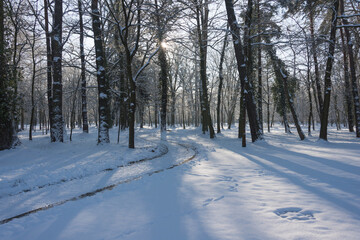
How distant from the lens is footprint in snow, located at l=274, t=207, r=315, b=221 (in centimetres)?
239

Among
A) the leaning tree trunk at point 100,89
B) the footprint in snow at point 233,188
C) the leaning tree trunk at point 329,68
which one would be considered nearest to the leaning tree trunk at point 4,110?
the leaning tree trunk at point 100,89

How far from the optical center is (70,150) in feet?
28.6

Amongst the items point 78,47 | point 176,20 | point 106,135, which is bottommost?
point 106,135

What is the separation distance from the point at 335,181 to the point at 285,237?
8.63 ft

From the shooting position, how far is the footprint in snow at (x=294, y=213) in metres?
2.39

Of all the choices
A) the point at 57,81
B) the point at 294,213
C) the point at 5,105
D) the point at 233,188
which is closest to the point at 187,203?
the point at 233,188

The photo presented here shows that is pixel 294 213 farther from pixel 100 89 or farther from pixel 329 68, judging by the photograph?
pixel 329 68

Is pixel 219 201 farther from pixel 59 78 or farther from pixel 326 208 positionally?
pixel 59 78

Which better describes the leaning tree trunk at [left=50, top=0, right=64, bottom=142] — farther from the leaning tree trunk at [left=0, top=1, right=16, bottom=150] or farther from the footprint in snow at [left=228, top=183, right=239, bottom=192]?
the footprint in snow at [left=228, top=183, right=239, bottom=192]

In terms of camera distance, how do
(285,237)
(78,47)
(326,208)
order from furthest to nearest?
(78,47), (326,208), (285,237)

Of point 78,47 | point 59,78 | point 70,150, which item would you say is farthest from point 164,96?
point 70,150

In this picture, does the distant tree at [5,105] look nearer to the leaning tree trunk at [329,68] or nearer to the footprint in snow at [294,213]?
the footprint in snow at [294,213]

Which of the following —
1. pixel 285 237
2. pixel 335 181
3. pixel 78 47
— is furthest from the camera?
pixel 78 47

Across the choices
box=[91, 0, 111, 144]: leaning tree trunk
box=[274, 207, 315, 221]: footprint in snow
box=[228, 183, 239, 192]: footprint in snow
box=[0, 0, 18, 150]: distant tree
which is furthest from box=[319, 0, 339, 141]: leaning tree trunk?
box=[0, 0, 18, 150]: distant tree
